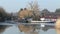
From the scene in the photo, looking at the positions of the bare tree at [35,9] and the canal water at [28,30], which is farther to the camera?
the bare tree at [35,9]

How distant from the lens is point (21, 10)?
46.3 m

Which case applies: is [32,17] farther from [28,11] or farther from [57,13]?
[57,13]

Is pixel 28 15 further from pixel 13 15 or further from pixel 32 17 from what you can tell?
pixel 13 15

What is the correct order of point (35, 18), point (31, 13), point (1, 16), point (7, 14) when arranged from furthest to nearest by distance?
point (7, 14), point (1, 16), point (31, 13), point (35, 18)

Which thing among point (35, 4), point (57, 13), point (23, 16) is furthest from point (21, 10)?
point (57, 13)

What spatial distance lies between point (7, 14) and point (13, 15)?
8.20 feet

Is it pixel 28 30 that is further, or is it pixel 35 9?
pixel 35 9

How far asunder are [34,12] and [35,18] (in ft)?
6.00

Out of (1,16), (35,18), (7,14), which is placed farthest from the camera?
(7,14)

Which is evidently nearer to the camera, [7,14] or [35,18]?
[35,18]

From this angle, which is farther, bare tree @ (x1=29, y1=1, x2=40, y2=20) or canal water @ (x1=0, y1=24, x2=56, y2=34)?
bare tree @ (x1=29, y1=1, x2=40, y2=20)

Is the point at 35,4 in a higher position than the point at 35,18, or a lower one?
higher

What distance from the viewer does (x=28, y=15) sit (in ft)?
141

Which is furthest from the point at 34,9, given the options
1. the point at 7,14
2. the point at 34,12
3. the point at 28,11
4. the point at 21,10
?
the point at 7,14
